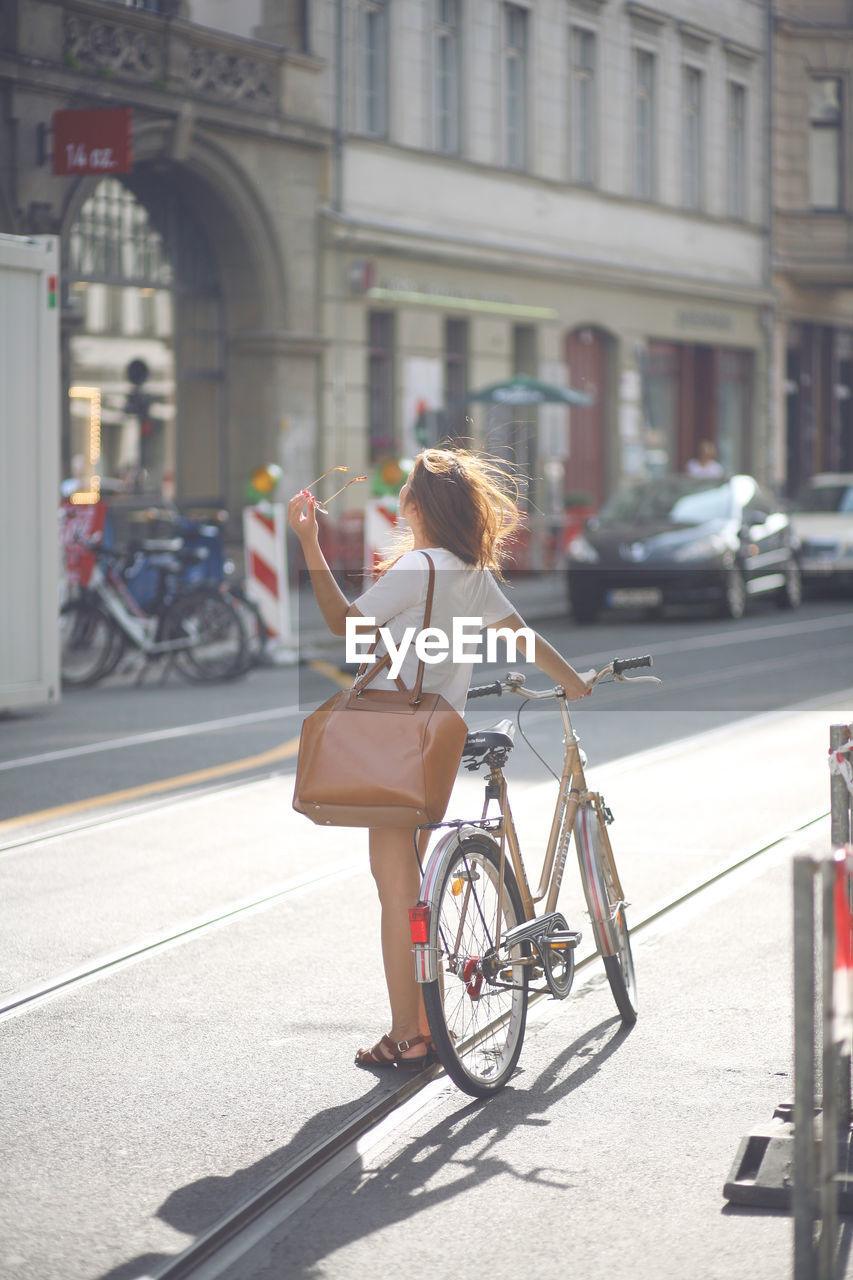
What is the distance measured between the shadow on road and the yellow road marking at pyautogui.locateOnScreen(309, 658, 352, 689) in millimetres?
9490

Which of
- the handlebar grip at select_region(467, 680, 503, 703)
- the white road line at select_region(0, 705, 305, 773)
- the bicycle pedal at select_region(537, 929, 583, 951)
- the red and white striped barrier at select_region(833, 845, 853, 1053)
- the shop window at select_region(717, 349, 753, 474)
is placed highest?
the shop window at select_region(717, 349, 753, 474)

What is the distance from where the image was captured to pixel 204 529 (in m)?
17.6

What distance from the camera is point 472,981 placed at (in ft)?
16.3

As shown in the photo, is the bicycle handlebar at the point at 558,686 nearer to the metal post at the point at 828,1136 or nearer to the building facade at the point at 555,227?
the metal post at the point at 828,1136

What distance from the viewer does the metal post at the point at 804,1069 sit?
3389 millimetres

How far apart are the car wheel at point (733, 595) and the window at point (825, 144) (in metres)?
19.3

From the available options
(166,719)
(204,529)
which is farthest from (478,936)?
(204,529)

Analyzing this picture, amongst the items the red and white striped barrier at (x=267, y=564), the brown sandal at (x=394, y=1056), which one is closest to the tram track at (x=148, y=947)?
the brown sandal at (x=394, y=1056)

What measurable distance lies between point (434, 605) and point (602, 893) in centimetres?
106

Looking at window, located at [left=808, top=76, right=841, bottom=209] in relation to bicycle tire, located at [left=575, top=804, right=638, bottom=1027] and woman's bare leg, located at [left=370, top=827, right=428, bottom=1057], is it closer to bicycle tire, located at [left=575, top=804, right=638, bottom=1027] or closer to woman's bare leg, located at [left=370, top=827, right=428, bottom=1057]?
bicycle tire, located at [left=575, top=804, right=638, bottom=1027]

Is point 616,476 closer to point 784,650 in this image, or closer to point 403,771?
point 784,650

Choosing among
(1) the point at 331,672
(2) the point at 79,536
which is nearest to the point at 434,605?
(1) the point at 331,672

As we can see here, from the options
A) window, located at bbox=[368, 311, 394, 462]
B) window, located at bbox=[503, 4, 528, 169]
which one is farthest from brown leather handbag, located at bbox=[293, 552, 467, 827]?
window, located at bbox=[503, 4, 528, 169]

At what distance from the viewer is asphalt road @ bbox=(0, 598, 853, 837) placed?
33.4 ft
